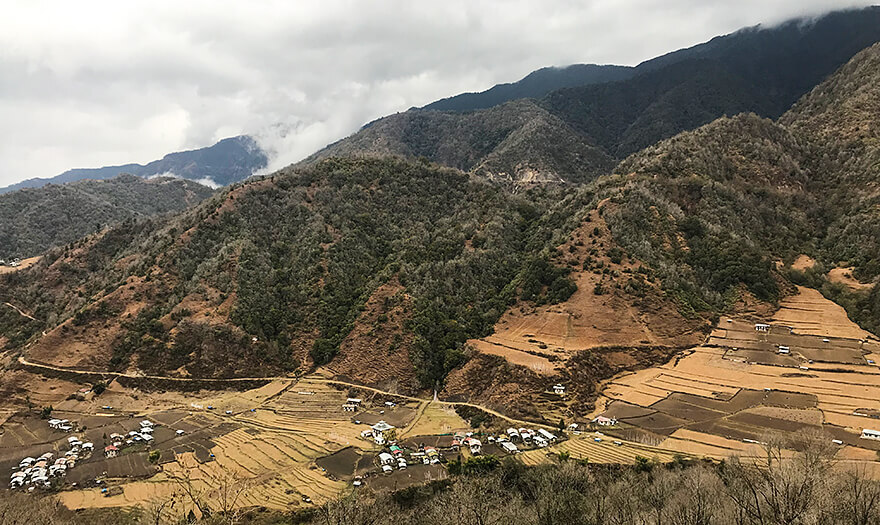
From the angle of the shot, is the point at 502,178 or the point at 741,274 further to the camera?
the point at 502,178

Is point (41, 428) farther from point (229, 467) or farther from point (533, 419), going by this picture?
point (533, 419)

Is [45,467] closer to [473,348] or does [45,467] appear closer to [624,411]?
[473,348]

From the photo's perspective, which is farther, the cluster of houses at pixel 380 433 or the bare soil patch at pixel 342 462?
the cluster of houses at pixel 380 433

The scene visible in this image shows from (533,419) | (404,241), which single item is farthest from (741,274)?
(404,241)

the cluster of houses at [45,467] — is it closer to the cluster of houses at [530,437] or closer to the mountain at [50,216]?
the cluster of houses at [530,437]

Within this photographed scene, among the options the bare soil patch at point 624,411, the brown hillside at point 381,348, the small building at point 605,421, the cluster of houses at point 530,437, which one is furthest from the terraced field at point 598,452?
the brown hillside at point 381,348

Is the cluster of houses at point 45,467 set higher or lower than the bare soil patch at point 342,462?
higher
